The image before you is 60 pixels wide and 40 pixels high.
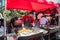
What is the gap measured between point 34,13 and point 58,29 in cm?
37

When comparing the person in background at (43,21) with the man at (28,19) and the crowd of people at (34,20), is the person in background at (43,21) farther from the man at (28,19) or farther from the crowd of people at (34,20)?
the man at (28,19)

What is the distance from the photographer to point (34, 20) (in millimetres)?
1950

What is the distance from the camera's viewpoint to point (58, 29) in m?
2.05

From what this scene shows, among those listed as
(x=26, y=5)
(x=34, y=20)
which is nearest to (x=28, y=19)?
(x=34, y=20)

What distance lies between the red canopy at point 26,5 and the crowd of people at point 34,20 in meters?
0.06

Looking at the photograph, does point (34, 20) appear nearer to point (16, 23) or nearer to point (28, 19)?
point (28, 19)

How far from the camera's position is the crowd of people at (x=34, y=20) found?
6.06 feet

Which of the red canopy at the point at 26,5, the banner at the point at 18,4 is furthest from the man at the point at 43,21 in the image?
the banner at the point at 18,4

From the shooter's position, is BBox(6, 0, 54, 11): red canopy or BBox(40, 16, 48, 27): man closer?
BBox(6, 0, 54, 11): red canopy

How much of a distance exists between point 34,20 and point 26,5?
21cm

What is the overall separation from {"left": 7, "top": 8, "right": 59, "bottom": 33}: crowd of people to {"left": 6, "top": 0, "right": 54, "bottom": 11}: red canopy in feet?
0.20

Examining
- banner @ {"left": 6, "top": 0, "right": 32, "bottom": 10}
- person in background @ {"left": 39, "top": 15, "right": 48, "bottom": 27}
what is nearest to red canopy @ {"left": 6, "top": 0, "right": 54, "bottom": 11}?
banner @ {"left": 6, "top": 0, "right": 32, "bottom": 10}

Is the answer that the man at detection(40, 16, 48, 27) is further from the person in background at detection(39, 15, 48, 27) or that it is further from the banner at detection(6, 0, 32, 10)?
the banner at detection(6, 0, 32, 10)

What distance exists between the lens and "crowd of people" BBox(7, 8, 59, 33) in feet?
6.06
